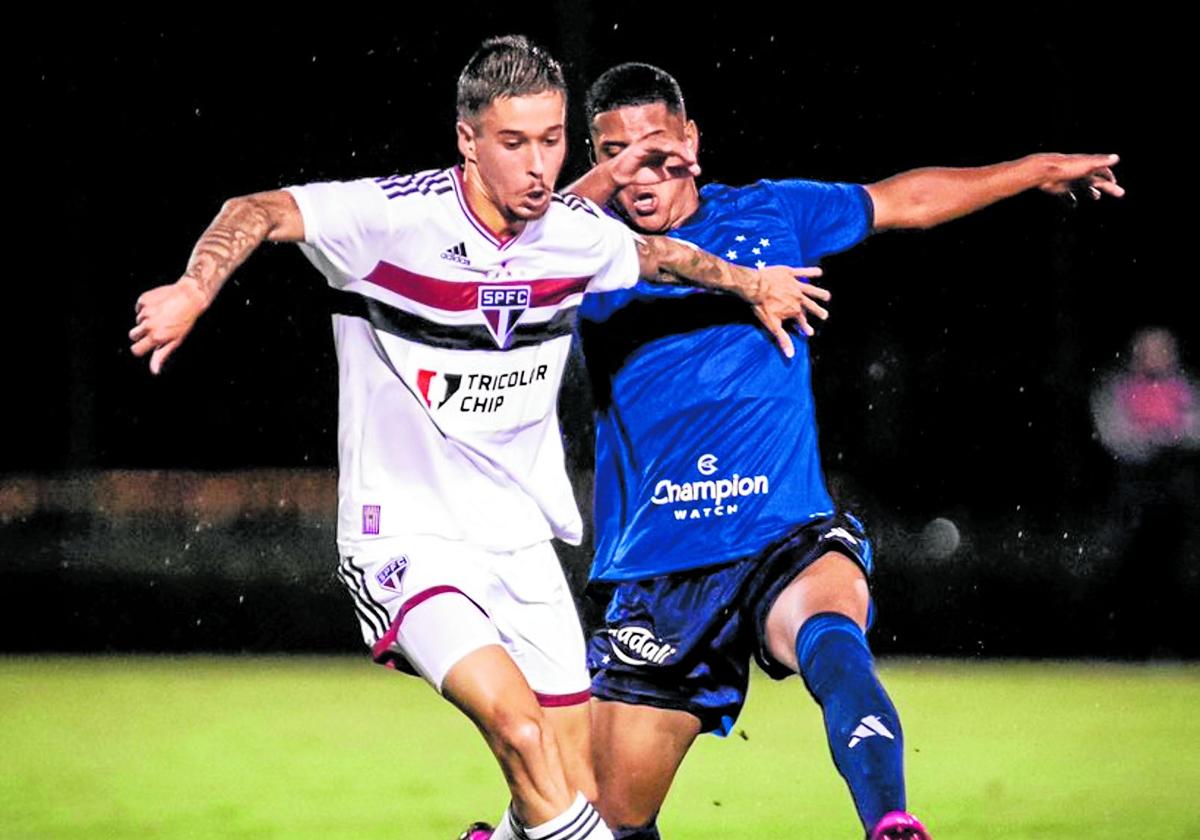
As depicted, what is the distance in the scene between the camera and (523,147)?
477cm

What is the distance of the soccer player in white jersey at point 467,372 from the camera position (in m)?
4.62

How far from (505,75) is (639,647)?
59.7 inches

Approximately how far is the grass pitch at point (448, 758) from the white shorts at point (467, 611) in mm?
1616

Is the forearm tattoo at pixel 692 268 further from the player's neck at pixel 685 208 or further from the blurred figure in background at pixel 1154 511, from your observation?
the blurred figure in background at pixel 1154 511

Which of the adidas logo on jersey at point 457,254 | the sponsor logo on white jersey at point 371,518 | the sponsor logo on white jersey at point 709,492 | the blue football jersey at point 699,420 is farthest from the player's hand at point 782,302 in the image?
the sponsor logo on white jersey at point 371,518

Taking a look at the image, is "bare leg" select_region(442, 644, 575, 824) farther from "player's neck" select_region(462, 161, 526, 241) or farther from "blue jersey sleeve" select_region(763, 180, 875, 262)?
"blue jersey sleeve" select_region(763, 180, 875, 262)

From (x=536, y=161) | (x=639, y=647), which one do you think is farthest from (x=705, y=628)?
(x=536, y=161)

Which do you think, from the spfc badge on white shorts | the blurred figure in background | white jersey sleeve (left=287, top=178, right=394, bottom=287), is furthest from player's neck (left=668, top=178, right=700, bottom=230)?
the blurred figure in background

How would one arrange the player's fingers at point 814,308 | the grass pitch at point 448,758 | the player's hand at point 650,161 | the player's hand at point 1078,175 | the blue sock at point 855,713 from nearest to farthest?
the blue sock at point 855,713
the player's fingers at point 814,308
the player's hand at point 650,161
the player's hand at point 1078,175
the grass pitch at point 448,758

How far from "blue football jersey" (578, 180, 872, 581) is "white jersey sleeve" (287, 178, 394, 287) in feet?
3.18

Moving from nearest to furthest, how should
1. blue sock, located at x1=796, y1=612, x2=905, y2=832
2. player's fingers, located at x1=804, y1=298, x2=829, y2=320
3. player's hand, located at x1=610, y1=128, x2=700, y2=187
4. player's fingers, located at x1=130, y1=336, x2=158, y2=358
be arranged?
player's fingers, located at x1=130, y1=336, x2=158, y2=358 < blue sock, located at x1=796, y1=612, x2=905, y2=832 < player's fingers, located at x1=804, y1=298, x2=829, y2=320 < player's hand, located at x1=610, y1=128, x2=700, y2=187

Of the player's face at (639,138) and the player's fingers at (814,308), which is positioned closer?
the player's fingers at (814,308)

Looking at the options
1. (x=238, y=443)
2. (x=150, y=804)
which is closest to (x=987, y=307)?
(x=238, y=443)

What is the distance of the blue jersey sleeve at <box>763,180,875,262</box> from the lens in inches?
225
